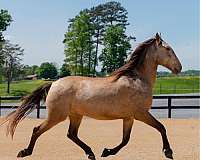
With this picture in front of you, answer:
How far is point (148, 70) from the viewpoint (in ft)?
21.6

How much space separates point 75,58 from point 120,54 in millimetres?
4713

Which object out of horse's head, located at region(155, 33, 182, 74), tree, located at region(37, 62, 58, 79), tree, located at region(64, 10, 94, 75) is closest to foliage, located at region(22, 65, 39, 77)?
tree, located at region(37, 62, 58, 79)

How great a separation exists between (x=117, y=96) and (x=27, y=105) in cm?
164

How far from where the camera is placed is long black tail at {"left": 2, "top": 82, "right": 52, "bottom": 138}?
6.85m

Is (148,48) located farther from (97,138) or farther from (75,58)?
(75,58)

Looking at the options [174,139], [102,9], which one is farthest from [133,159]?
[102,9]

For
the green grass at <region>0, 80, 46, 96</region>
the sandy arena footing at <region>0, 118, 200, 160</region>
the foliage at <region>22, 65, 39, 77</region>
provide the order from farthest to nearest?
the foliage at <region>22, 65, 39, 77</region> → the green grass at <region>0, 80, 46, 96</region> → the sandy arena footing at <region>0, 118, 200, 160</region>

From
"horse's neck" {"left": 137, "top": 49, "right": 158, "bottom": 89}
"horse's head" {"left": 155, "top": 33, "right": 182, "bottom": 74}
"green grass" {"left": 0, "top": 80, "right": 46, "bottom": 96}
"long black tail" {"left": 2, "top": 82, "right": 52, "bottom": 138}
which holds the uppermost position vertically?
"horse's head" {"left": 155, "top": 33, "right": 182, "bottom": 74}

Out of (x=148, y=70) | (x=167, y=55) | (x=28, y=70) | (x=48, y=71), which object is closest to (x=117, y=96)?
(x=148, y=70)

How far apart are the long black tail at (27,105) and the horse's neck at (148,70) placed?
1.47 metres

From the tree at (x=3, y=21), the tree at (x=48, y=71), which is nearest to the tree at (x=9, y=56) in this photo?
the tree at (x=3, y=21)

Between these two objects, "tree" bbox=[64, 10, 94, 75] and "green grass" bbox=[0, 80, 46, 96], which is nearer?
"green grass" bbox=[0, 80, 46, 96]

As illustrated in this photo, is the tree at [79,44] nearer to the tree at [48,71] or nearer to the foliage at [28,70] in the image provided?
the foliage at [28,70]

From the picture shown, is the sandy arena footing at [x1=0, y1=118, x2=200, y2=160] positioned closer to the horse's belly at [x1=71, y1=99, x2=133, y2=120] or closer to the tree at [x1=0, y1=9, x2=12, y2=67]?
the horse's belly at [x1=71, y1=99, x2=133, y2=120]
